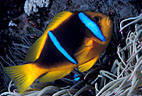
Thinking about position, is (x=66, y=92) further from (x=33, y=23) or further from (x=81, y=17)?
(x=33, y=23)

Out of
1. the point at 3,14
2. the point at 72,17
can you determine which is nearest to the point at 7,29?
the point at 3,14

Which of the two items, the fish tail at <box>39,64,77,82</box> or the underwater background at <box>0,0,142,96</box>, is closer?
the fish tail at <box>39,64,77,82</box>

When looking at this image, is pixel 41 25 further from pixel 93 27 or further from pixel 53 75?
pixel 93 27

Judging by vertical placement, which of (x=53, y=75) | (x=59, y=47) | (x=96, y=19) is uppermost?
(x=96, y=19)

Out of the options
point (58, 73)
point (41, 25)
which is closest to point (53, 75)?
point (58, 73)

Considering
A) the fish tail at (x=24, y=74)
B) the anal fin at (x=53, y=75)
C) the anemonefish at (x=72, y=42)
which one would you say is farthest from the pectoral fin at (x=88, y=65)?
the fish tail at (x=24, y=74)

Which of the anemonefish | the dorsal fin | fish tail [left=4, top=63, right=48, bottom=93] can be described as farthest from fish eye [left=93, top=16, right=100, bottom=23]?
fish tail [left=4, top=63, right=48, bottom=93]

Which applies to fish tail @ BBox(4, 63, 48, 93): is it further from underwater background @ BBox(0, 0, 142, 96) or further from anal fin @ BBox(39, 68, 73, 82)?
underwater background @ BBox(0, 0, 142, 96)

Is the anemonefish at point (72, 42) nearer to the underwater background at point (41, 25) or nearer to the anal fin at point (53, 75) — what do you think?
the anal fin at point (53, 75)

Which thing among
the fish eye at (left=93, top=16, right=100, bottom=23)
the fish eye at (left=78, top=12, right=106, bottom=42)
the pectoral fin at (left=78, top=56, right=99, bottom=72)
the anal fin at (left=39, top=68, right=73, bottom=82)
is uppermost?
the fish eye at (left=93, top=16, right=100, bottom=23)
